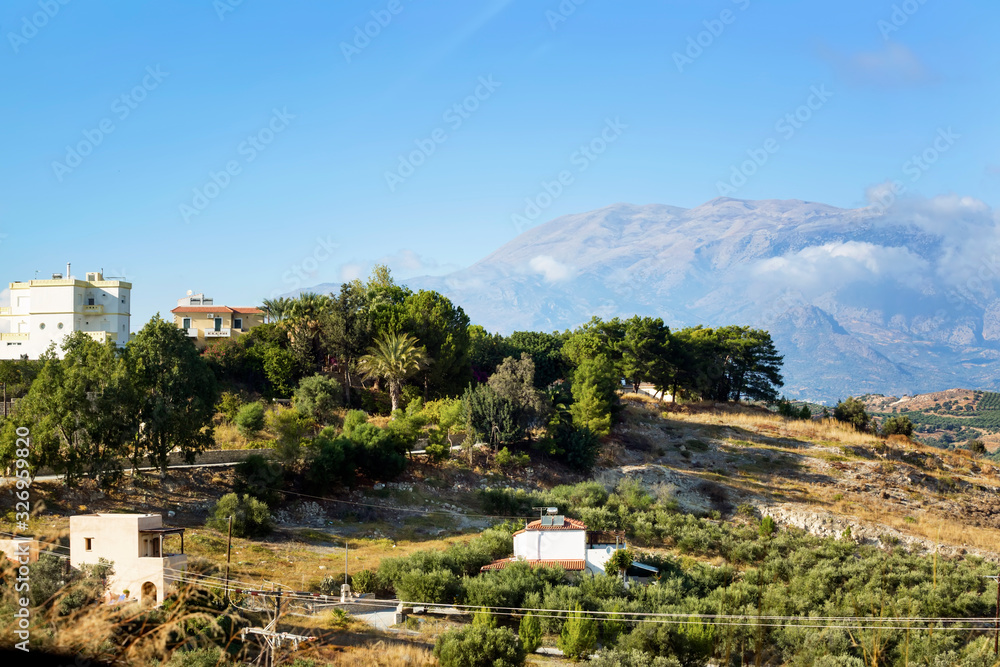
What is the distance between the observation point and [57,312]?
52094 mm

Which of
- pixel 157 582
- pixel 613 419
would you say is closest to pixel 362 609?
pixel 157 582

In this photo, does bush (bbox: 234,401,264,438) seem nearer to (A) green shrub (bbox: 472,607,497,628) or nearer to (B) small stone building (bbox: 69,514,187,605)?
(B) small stone building (bbox: 69,514,187,605)

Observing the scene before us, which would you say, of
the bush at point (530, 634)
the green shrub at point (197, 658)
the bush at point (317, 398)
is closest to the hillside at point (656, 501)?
the bush at point (530, 634)

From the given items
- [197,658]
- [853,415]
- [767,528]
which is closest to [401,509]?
[767,528]

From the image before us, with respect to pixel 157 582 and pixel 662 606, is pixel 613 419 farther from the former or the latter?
pixel 157 582

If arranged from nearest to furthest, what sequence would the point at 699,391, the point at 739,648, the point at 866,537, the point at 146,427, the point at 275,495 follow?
the point at 739,648, the point at 146,427, the point at 275,495, the point at 866,537, the point at 699,391

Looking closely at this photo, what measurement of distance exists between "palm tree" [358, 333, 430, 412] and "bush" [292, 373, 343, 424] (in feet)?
7.44

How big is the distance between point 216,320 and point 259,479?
26732mm

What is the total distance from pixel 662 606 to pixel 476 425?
19.7m

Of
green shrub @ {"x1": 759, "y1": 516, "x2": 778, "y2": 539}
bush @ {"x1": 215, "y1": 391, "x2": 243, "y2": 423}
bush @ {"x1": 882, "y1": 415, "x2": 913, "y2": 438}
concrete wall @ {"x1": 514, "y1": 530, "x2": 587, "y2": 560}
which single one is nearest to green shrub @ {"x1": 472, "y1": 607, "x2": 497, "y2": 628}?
concrete wall @ {"x1": 514, "y1": 530, "x2": 587, "y2": 560}

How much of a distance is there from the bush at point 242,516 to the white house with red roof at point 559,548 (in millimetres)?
8546

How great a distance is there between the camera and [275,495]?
33.4 m

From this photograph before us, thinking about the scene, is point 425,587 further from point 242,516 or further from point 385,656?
point 242,516

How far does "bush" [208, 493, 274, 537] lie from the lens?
1159 inches
